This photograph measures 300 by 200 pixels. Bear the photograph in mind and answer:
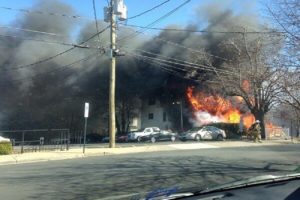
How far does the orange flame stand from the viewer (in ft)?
166

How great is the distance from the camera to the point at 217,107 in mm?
51844

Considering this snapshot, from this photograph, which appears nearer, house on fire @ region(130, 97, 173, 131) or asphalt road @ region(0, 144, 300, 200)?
asphalt road @ region(0, 144, 300, 200)

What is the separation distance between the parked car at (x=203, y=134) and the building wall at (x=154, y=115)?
16819 mm

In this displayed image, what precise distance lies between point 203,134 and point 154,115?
20.0 metres

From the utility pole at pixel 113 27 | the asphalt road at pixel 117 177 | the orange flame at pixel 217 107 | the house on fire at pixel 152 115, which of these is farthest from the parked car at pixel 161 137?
the asphalt road at pixel 117 177

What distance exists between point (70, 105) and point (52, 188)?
46338 millimetres

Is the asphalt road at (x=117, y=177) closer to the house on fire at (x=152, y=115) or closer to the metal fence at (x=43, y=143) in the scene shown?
the metal fence at (x=43, y=143)

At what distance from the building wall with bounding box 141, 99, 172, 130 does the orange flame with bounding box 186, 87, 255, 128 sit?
5481 millimetres

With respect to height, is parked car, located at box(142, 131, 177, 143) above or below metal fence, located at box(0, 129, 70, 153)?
above

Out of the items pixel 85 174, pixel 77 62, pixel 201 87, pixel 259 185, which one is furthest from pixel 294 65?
pixel 77 62

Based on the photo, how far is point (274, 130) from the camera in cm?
5159

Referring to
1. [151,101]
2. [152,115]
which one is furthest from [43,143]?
[152,115]

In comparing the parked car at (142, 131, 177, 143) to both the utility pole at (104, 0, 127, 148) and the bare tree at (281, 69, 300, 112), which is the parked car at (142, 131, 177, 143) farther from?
the bare tree at (281, 69, 300, 112)

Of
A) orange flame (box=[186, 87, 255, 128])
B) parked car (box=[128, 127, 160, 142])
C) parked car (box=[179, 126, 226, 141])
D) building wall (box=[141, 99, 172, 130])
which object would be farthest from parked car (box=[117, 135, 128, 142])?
building wall (box=[141, 99, 172, 130])
